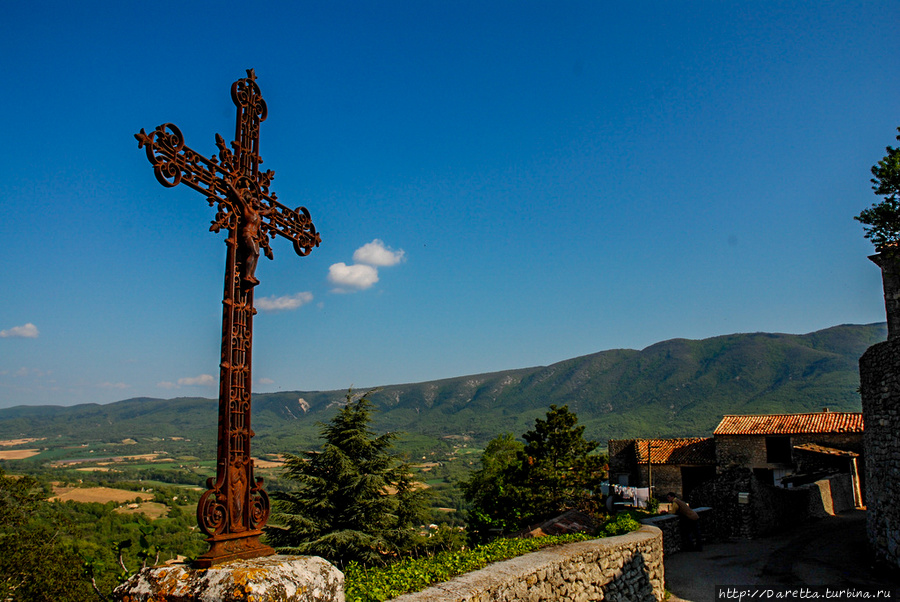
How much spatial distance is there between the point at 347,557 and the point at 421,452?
4810 inches

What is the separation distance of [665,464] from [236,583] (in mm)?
36750

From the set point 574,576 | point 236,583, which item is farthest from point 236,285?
point 574,576

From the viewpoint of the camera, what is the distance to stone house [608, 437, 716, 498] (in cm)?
3459

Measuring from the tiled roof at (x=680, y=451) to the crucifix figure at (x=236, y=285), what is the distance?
1349 inches

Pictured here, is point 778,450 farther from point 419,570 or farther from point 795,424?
point 419,570

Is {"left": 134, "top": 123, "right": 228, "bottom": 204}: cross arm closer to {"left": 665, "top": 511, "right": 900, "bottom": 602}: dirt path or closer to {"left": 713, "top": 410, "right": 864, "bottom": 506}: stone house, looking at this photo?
{"left": 665, "top": 511, "right": 900, "bottom": 602}: dirt path

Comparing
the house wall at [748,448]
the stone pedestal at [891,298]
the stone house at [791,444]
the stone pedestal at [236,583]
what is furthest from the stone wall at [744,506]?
the stone pedestal at [236,583]

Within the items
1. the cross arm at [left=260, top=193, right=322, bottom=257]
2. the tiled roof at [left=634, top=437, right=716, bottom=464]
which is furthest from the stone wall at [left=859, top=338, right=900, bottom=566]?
the tiled roof at [left=634, top=437, right=716, bottom=464]

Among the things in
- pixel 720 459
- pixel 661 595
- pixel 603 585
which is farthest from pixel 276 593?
pixel 720 459

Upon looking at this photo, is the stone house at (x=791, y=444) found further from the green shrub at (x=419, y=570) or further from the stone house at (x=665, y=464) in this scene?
the green shrub at (x=419, y=570)

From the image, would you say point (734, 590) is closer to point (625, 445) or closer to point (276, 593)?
point (276, 593)

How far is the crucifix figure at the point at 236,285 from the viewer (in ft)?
12.9

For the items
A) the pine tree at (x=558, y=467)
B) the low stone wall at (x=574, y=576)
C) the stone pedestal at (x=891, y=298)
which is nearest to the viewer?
the low stone wall at (x=574, y=576)

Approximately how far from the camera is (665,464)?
35.4 metres
